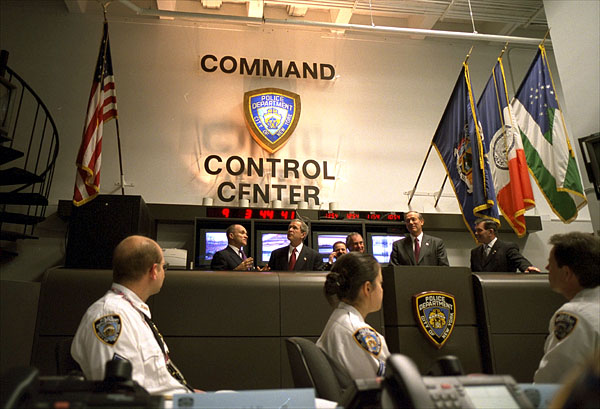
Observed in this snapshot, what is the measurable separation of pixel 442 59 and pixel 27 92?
21.4 feet

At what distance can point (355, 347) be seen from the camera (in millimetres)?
2076

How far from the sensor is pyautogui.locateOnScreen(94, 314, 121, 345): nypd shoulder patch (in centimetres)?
183

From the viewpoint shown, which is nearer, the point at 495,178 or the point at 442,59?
the point at 495,178

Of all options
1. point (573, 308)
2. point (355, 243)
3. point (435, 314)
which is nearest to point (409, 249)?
point (355, 243)

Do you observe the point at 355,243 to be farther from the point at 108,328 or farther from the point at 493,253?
the point at 108,328

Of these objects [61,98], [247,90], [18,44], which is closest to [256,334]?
[247,90]

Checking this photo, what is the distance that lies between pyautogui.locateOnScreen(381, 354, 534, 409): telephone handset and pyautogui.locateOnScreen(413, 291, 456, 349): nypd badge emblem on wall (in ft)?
8.62

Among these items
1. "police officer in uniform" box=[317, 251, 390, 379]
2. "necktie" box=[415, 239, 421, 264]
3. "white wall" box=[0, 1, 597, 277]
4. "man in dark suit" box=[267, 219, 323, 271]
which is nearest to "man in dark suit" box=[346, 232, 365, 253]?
"man in dark suit" box=[267, 219, 323, 271]

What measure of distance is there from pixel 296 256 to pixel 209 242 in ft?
4.86

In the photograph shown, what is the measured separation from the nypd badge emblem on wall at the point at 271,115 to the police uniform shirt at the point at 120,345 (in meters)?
5.26

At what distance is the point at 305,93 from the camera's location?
7570mm

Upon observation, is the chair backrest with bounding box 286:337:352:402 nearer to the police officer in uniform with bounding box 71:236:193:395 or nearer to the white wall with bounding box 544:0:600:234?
the police officer in uniform with bounding box 71:236:193:395

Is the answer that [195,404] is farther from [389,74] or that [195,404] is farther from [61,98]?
[389,74]

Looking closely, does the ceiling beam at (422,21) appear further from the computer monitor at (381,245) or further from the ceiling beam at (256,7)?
the computer monitor at (381,245)
